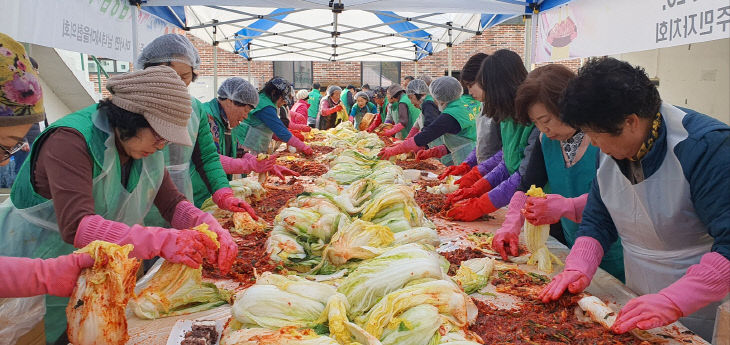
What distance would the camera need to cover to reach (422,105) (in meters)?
7.73

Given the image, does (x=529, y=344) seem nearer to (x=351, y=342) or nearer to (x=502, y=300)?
(x=502, y=300)

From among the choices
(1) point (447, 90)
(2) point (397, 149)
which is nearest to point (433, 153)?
(1) point (447, 90)

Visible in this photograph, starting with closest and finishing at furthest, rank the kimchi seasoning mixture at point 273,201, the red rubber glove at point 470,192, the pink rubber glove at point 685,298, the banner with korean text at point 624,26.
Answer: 1. the pink rubber glove at point 685,298
2. the banner with korean text at point 624,26
3. the kimchi seasoning mixture at point 273,201
4. the red rubber glove at point 470,192

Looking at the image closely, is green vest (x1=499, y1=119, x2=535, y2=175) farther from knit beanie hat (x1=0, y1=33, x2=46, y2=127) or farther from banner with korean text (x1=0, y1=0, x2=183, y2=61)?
banner with korean text (x1=0, y1=0, x2=183, y2=61)

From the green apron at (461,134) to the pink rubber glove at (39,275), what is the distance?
4866 mm

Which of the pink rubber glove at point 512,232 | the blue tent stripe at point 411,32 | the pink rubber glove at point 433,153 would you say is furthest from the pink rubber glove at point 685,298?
the blue tent stripe at point 411,32

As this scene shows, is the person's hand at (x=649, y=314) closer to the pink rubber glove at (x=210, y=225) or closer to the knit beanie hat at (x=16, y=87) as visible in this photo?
the pink rubber glove at (x=210, y=225)

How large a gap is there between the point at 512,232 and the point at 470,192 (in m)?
1.09

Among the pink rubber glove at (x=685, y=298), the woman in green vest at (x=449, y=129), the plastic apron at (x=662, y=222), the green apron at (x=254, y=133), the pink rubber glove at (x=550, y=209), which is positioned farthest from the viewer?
the green apron at (x=254, y=133)

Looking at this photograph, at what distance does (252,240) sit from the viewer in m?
3.05

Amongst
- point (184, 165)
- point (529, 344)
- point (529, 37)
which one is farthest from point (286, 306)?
point (529, 37)

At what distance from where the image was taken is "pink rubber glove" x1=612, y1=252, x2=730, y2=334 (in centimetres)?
177

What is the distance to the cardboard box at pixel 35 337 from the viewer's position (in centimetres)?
184

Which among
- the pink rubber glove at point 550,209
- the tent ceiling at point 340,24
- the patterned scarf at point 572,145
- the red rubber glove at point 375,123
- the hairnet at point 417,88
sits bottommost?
the pink rubber glove at point 550,209
